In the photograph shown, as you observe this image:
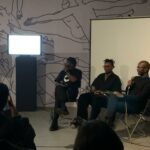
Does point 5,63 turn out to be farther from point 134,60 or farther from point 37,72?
point 134,60

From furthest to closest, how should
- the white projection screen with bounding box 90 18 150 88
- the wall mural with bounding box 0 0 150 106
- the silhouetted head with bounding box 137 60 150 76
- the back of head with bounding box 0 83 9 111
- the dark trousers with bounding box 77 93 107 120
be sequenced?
1. the wall mural with bounding box 0 0 150 106
2. the white projection screen with bounding box 90 18 150 88
3. the dark trousers with bounding box 77 93 107 120
4. the silhouetted head with bounding box 137 60 150 76
5. the back of head with bounding box 0 83 9 111

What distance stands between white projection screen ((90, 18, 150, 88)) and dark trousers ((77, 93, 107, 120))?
80 centimetres

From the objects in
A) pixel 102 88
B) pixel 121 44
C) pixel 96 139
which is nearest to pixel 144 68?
pixel 102 88

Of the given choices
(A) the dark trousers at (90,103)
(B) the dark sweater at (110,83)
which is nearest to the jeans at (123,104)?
(A) the dark trousers at (90,103)

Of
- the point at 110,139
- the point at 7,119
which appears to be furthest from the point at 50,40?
the point at 110,139

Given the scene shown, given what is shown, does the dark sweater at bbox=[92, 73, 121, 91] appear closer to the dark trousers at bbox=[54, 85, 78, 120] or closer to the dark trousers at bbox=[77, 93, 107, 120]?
the dark trousers at bbox=[77, 93, 107, 120]

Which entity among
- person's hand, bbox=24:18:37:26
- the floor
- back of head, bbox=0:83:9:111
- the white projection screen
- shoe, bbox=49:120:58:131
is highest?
person's hand, bbox=24:18:37:26

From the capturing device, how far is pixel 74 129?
228 inches

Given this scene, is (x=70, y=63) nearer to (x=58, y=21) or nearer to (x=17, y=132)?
(x=58, y=21)

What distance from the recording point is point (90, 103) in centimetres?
602

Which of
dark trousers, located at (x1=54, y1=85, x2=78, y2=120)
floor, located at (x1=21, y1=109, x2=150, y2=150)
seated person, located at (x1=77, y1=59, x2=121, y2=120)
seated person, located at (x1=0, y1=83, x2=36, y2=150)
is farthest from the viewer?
dark trousers, located at (x1=54, y1=85, x2=78, y2=120)

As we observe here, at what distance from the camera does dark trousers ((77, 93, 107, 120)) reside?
18.7 feet

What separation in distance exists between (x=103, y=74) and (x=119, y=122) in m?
0.83

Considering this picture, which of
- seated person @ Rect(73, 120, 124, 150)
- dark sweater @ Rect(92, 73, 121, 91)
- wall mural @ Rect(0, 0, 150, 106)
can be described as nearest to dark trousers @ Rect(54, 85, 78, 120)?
dark sweater @ Rect(92, 73, 121, 91)
